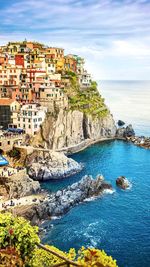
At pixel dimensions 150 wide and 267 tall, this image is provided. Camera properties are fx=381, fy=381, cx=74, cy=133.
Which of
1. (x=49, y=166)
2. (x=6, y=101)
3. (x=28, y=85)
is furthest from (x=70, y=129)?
(x=49, y=166)

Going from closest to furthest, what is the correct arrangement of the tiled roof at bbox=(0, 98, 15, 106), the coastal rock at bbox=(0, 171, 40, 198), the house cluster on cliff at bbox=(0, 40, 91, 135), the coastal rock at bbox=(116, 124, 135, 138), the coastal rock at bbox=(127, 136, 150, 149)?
the coastal rock at bbox=(0, 171, 40, 198) → the house cluster on cliff at bbox=(0, 40, 91, 135) → the tiled roof at bbox=(0, 98, 15, 106) → the coastal rock at bbox=(127, 136, 150, 149) → the coastal rock at bbox=(116, 124, 135, 138)

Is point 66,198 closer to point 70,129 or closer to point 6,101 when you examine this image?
point 70,129

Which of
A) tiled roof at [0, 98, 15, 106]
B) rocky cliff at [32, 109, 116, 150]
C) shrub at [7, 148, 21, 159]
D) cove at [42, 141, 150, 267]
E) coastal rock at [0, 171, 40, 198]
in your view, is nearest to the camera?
cove at [42, 141, 150, 267]

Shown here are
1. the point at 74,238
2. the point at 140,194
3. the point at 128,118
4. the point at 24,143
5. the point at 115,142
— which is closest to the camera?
the point at 74,238

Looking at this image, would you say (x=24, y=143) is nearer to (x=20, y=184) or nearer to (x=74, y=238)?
(x=20, y=184)

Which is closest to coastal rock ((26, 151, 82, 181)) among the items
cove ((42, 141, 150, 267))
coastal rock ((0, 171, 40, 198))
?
cove ((42, 141, 150, 267))

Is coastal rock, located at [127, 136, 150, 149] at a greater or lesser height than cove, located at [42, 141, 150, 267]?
greater

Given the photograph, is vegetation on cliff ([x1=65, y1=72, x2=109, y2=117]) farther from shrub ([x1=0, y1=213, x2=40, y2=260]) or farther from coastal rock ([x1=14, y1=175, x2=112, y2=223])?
shrub ([x1=0, y1=213, x2=40, y2=260])

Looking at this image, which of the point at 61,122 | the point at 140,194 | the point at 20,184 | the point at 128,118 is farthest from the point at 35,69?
the point at 128,118
